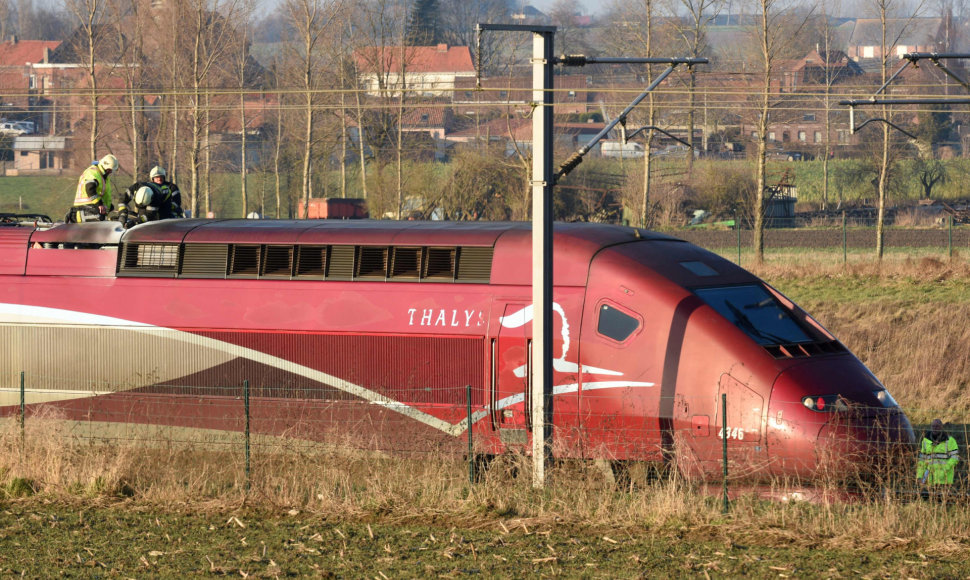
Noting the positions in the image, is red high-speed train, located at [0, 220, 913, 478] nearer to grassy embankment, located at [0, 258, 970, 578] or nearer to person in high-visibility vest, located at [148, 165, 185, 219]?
grassy embankment, located at [0, 258, 970, 578]

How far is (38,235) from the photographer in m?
16.3

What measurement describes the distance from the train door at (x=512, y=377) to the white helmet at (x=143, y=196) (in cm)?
609

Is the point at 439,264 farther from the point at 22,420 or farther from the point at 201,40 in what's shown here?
the point at 201,40

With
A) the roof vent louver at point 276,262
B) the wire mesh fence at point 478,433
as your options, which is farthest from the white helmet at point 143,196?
the wire mesh fence at point 478,433

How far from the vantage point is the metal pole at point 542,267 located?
12.5m

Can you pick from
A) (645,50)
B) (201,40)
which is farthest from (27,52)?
(645,50)

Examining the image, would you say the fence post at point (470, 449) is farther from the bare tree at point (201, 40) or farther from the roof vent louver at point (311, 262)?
the bare tree at point (201, 40)

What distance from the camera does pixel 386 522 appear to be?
458 inches

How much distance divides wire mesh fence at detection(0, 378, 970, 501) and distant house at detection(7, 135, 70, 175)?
64279 millimetres

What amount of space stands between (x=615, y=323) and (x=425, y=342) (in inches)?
90.8

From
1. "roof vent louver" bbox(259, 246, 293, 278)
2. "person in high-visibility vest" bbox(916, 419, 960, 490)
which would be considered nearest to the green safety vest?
"person in high-visibility vest" bbox(916, 419, 960, 490)

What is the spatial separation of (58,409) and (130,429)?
1107mm

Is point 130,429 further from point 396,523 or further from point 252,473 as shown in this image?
point 396,523

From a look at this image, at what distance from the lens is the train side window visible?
42.8 ft
